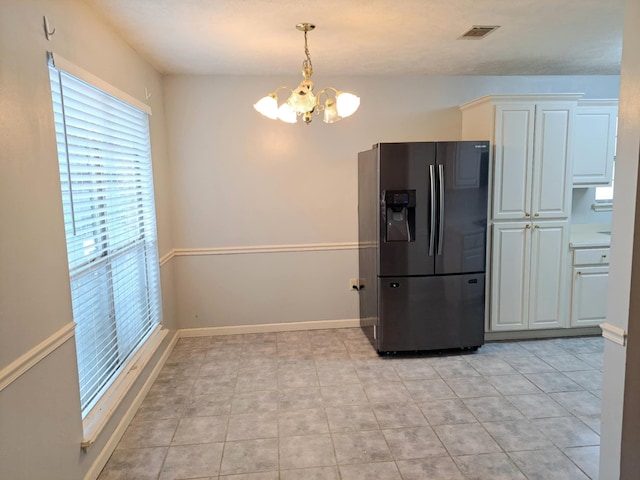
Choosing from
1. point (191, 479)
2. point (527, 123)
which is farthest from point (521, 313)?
point (191, 479)

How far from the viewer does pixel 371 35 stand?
2.76 m

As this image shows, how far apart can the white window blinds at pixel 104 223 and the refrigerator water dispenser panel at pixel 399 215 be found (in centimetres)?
185

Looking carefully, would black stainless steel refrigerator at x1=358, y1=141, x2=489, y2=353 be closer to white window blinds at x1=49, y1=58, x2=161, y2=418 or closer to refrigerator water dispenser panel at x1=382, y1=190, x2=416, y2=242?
refrigerator water dispenser panel at x1=382, y1=190, x2=416, y2=242

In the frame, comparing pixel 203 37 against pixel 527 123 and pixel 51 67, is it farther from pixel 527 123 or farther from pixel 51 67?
pixel 527 123

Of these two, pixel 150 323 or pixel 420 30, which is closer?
pixel 420 30

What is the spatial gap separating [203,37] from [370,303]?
2.42 meters

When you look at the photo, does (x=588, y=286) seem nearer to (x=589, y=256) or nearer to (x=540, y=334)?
(x=589, y=256)

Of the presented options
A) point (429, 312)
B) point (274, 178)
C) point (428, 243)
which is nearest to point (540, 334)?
point (429, 312)

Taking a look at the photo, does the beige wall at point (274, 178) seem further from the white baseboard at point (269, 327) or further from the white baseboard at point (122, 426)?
the white baseboard at point (122, 426)

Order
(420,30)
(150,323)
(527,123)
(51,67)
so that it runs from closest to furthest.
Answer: (51,67), (420,30), (150,323), (527,123)

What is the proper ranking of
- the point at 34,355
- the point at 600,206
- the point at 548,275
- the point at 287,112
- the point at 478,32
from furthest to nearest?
1. the point at 600,206
2. the point at 548,275
3. the point at 478,32
4. the point at 287,112
5. the point at 34,355

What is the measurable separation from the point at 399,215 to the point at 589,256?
1.81 meters

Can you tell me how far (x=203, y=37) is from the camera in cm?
275

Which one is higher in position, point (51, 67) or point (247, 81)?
point (247, 81)
